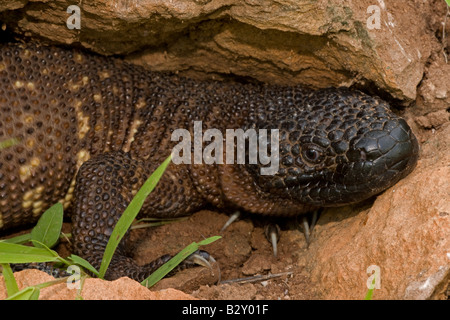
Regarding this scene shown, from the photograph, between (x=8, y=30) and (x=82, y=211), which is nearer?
(x=82, y=211)

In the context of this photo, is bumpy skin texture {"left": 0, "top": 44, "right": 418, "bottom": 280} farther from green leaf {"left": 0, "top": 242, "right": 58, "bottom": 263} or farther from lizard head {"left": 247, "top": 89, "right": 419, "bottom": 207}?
green leaf {"left": 0, "top": 242, "right": 58, "bottom": 263}

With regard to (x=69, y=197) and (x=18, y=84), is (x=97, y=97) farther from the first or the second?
(x=69, y=197)

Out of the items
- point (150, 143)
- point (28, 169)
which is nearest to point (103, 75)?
point (150, 143)

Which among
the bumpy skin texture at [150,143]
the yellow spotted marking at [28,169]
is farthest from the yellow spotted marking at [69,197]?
the yellow spotted marking at [28,169]
